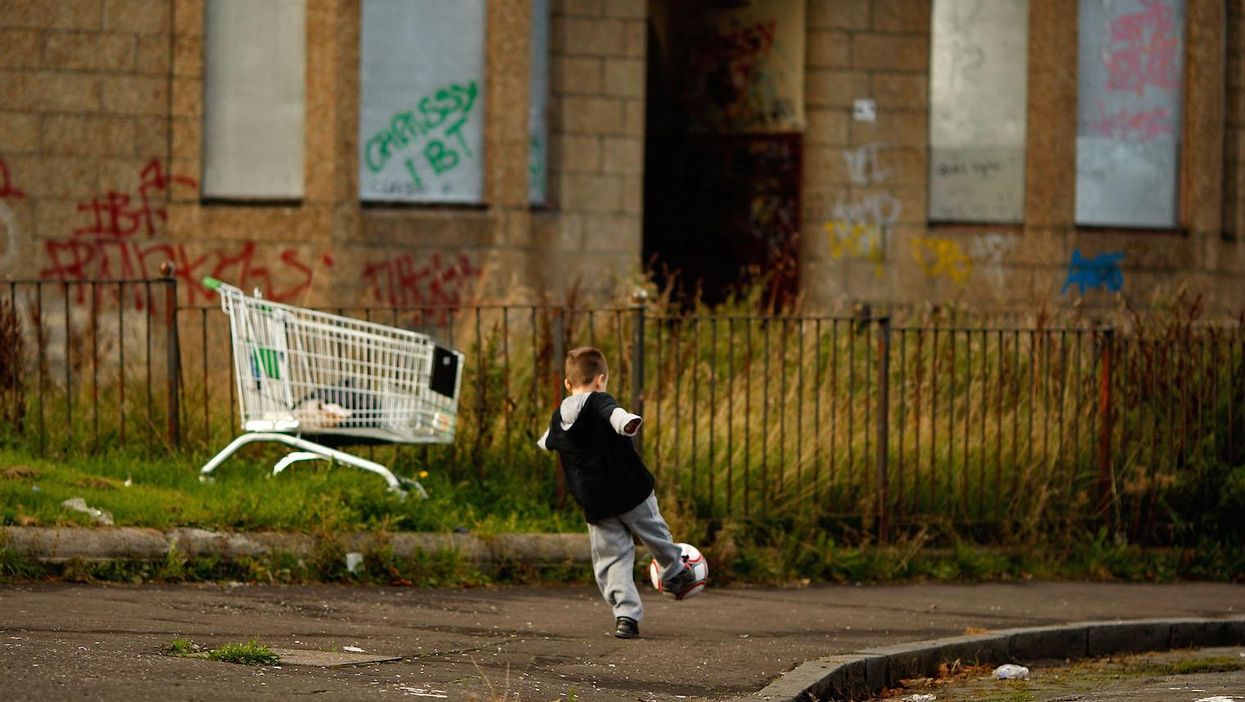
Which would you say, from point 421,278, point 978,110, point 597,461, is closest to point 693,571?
point 597,461

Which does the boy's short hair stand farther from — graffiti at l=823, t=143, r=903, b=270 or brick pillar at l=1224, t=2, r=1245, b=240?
brick pillar at l=1224, t=2, r=1245, b=240

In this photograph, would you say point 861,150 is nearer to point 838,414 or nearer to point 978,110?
point 978,110

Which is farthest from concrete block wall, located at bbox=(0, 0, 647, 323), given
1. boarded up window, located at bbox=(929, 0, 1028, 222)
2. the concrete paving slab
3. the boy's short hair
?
the concrete paving slab

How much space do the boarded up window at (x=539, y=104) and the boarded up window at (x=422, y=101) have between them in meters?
0.53

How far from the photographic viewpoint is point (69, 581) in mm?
8555

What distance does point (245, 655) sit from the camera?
6500 mm

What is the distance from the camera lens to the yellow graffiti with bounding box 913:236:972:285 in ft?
55.0

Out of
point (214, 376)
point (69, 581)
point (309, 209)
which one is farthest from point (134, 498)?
point (309, 209)

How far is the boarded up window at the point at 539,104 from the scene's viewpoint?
52.1 feet

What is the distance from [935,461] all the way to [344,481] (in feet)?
12.0

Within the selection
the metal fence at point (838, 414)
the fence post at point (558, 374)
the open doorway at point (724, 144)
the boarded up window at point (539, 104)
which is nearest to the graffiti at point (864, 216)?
the open doorway at point (724, 144)

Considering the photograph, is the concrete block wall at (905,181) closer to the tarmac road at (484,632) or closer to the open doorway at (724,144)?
the open doorway at (724,144)

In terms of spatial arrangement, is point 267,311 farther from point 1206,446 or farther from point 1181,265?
point 1181,265

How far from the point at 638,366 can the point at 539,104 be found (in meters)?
5.99
